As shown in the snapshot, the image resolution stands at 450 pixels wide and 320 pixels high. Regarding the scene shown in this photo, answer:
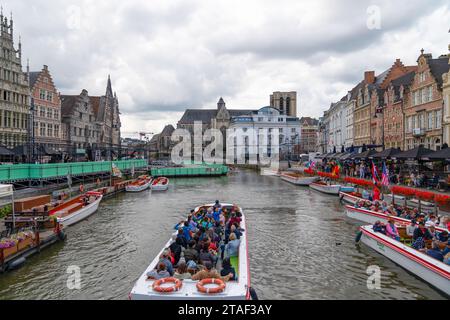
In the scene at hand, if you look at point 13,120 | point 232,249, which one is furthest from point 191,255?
point 13,120

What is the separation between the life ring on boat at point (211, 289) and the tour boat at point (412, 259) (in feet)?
25.8

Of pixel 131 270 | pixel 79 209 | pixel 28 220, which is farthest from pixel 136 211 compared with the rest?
pixel 131 270

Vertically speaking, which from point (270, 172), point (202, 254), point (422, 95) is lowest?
point (270, 172)

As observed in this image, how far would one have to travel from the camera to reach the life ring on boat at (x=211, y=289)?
9.80 metres

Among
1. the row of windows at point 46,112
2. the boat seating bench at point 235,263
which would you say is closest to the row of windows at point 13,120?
the row of windows at point 46,112

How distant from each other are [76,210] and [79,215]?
1.89 feet

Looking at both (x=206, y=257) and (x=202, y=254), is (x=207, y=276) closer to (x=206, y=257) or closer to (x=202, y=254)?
(x=206, y=257)

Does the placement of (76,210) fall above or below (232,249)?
below

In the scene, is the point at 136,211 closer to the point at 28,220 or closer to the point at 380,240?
the point at 28,220

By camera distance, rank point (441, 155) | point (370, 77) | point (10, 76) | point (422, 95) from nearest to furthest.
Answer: point (441, 155), point (422, 95), point (10, 76), point (370, 77)

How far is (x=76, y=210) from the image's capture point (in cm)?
2564

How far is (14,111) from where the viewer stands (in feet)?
157

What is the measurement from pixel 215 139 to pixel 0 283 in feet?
423

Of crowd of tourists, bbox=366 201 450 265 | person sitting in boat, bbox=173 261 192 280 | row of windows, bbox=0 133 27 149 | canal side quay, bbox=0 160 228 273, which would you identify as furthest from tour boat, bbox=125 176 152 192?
person sitting in boat, bbox=173 261 192 280
